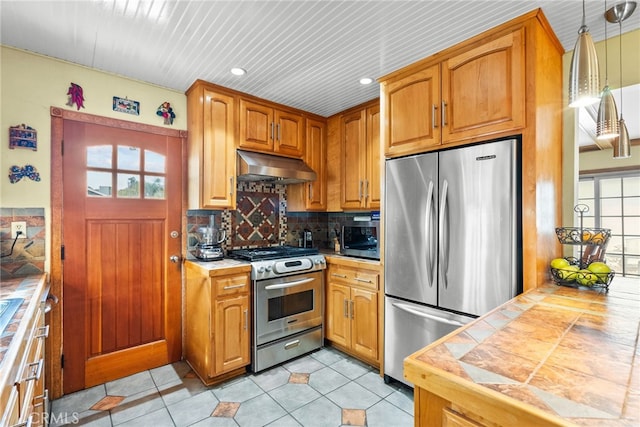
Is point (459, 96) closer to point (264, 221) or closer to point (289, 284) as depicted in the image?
point (289, 284)

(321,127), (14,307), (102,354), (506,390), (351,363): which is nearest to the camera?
(506,390)

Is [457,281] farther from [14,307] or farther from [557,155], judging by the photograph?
[14,307]

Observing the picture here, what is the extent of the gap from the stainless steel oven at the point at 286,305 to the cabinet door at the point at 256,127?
39.7 inches

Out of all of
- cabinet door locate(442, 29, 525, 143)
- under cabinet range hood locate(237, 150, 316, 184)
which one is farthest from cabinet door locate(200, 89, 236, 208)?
cabinet door locate(442, 29, 525, 143)

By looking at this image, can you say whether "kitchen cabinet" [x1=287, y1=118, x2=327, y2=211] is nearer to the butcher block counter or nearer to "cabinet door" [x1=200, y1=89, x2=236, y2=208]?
"cabinet door" [x1=200, y1=89, x2=236, y2=208]

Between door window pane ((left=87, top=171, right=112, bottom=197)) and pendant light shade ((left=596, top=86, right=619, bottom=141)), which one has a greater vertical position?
pendant light shade ((left=596, top=86, right=619, bottom=141))

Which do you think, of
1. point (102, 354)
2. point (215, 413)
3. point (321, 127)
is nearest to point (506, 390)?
point (215, 413)

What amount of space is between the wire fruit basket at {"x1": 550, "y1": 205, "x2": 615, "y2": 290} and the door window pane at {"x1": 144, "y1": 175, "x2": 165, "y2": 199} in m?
2.87

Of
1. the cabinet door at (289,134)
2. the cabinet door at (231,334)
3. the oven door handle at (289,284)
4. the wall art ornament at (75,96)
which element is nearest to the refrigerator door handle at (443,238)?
the oven door handle at (289,284)

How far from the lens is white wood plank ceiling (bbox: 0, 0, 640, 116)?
1.63 metres

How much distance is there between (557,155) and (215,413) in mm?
2762

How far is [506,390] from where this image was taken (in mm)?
681

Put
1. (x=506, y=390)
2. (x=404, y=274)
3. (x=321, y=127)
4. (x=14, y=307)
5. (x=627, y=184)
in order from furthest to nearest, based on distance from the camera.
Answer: (x=627, y=184) < (x=321, y=127) < (x=404, y=274) < (x=14, y=307) < (x=506, y=390)

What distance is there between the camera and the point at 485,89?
1822mm
